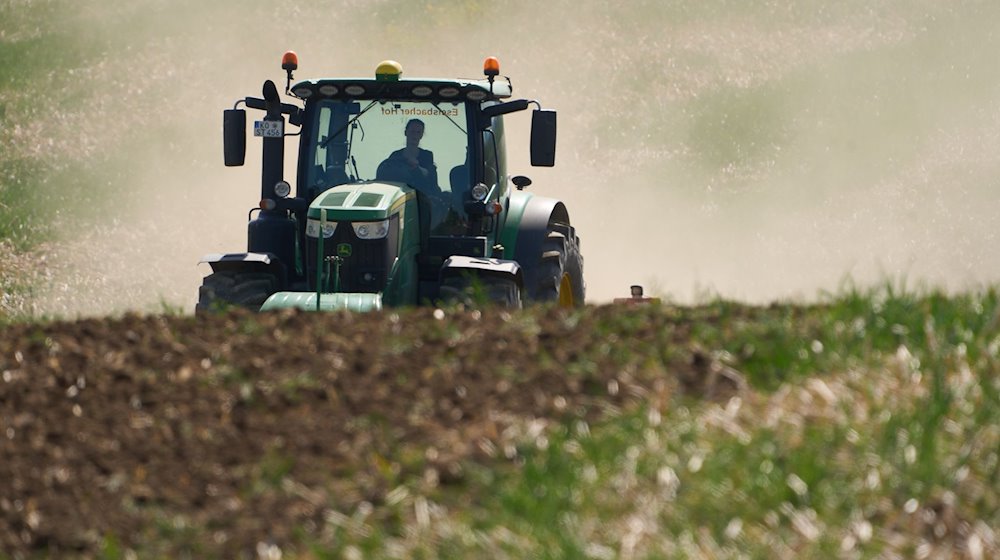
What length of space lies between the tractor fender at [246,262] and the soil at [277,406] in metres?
3.62

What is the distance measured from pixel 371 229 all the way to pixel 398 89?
153cm

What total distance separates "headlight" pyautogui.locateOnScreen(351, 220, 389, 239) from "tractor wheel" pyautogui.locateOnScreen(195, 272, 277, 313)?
3.01 ft

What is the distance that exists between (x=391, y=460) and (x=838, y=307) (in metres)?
2.48

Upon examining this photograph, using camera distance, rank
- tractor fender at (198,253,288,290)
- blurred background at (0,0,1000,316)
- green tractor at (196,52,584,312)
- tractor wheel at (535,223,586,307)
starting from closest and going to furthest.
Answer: tractor fender at (198,253,288,290) → green tractor at (196,52,584,312) → tractor wheel at (535,223,586,307) → blurred background at (0,0,1000,316)

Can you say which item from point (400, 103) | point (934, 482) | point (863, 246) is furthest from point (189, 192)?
point (934, 482)

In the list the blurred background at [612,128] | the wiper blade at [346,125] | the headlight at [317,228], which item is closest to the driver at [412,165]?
the wiper blade at [346,125]

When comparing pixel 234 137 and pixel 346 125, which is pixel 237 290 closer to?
pixel 234 137

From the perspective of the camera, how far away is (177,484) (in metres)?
5.77

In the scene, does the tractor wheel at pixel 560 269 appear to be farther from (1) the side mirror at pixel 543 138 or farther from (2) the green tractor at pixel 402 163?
(1) the side mirror at pixel 543 138

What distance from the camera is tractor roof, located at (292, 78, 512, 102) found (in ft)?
38.9

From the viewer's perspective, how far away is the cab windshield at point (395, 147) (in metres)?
11.9

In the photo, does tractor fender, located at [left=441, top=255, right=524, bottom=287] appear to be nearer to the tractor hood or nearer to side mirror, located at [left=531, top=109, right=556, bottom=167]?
the tractor hood

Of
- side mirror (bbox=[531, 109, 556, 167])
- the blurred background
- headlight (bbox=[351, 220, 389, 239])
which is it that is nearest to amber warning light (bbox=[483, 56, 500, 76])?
side mirror (bbox=[531, 109, 556, 167])

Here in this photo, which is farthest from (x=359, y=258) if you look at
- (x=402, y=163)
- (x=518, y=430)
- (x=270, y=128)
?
(x=518, y=430)
